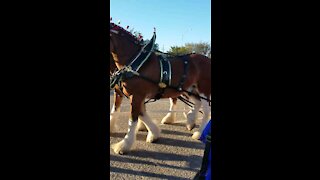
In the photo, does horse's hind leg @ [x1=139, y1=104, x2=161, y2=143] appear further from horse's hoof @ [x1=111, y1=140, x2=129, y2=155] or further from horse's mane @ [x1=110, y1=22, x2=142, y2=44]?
horse's mane @ [x1=110, y1=22, x2=142, y2=44]

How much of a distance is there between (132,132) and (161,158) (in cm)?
48

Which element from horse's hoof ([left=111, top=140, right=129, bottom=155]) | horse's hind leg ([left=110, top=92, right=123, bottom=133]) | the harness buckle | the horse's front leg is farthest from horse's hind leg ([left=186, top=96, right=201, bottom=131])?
horse's hoof ([left=111, top=140, right=129, bottom=155])

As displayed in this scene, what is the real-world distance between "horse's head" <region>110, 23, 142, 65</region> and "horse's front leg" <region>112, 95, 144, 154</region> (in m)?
0.49

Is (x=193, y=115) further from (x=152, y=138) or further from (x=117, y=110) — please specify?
(x=117, y=110)

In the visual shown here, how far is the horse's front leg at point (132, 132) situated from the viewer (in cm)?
320

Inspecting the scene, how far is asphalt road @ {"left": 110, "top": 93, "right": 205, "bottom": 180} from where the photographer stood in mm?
2662

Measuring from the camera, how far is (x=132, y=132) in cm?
327

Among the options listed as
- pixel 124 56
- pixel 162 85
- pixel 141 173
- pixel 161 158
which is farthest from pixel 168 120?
pixel 141 173

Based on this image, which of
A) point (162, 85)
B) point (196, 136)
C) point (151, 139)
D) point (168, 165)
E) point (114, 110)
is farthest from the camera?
point (114, 110)
